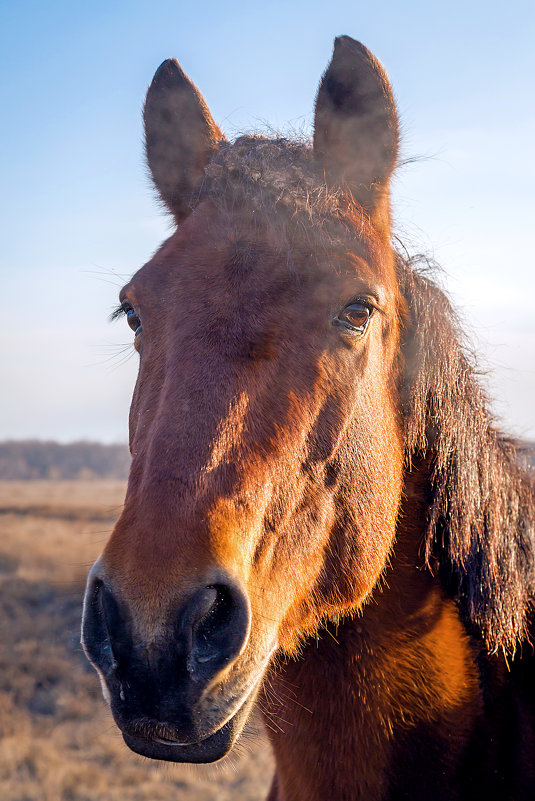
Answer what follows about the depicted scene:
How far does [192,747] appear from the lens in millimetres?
1701

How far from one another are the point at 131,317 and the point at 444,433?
156 centimetres

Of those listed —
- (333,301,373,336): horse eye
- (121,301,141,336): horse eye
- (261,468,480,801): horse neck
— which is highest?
(333,301,373,336): horse eye

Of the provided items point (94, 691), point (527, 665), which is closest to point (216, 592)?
point (527, 665)

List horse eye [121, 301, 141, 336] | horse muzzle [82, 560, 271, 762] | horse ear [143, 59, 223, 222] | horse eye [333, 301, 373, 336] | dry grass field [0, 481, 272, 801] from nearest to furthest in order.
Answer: horse muzzle [82, 560, 271, 762], horse eye [333, 301, 373, 336], horse eye [121, 301, 141, 336], horse ear [143, 59, 223, 222], dry grass field [0, 481, 272, 801]

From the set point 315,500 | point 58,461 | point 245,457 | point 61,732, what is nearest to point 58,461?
point 58,461

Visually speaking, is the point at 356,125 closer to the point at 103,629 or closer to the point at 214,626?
the point at 214,626

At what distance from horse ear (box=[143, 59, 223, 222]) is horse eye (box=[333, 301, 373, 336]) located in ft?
3.73

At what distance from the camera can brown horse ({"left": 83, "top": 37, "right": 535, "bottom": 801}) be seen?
1.68 metres

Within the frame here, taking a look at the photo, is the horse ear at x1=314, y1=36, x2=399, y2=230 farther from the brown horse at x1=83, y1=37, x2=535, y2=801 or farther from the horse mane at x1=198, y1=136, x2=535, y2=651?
the horse mane at x1=198, y1=136, x2=535, y2=651

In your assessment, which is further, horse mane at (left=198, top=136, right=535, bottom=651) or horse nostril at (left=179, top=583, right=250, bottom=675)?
horse mane at (left=198, top=136, right=535, bottom=651)

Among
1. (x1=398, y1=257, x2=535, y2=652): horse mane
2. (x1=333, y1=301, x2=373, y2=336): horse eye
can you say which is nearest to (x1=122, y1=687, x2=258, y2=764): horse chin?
(x1=398, y1=257, x2=535, y2=652): horse mane

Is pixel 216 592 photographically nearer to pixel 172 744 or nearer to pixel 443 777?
pixel 172 744

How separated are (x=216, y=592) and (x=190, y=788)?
28.5ft

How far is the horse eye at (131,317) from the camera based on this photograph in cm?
284
